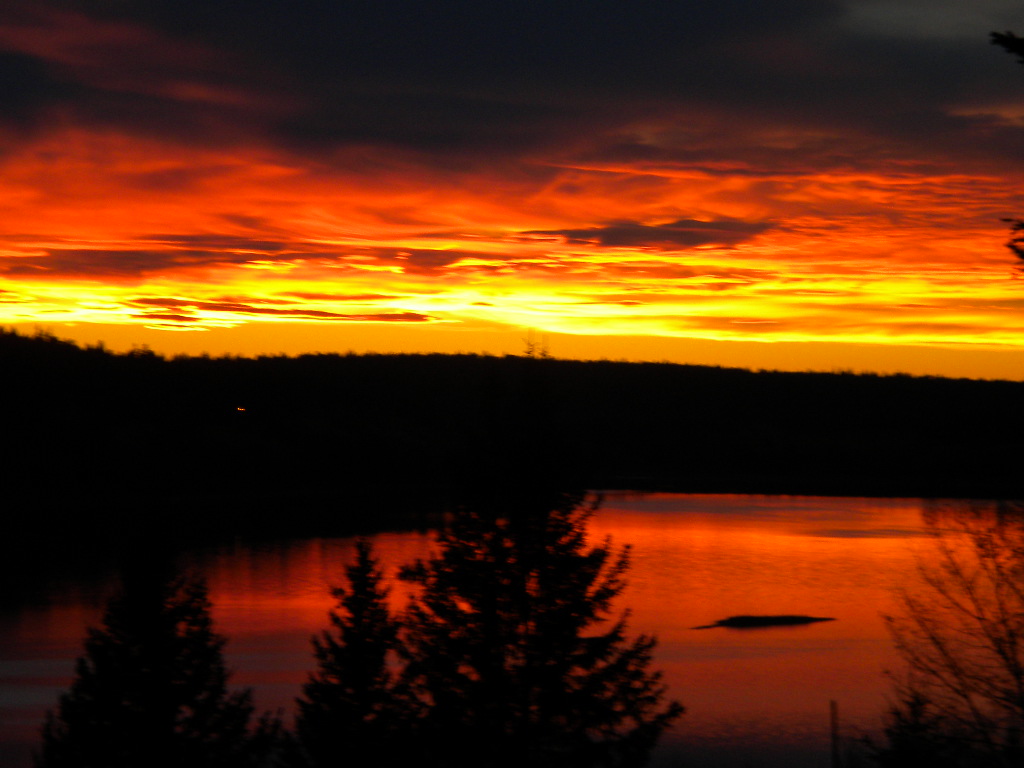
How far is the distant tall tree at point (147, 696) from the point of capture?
845 centimetres

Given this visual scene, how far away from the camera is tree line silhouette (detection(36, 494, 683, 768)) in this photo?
8633 millimetres

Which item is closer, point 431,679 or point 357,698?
point 431,679

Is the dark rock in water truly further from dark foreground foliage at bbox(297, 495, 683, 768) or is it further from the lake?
dark foreground foliage at bbox(297, 495, 683, 768)

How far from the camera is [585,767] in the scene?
359 inches

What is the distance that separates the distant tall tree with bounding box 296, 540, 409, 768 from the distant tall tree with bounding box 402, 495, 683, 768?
363 mm

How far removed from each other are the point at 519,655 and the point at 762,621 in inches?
471

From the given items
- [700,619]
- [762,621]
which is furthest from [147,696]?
[762,621]

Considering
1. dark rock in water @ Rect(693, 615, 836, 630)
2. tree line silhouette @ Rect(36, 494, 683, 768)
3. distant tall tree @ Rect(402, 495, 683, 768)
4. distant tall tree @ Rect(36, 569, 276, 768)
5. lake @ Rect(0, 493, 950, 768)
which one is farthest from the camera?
dark rock in water @ Rect(693, 615, 836, 630)

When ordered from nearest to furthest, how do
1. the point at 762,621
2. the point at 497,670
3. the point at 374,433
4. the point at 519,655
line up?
the point at 497,670 → the point at 519,655 → the point at 762,621 → the point at 374,433

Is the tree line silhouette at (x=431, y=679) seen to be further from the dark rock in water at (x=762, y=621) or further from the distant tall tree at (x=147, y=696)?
the dark rock in water at (x=762, y=621)

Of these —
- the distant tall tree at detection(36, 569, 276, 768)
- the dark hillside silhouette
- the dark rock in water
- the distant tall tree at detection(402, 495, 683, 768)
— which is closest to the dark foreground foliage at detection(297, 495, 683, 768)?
the distant tall tree at detection(402, 495, 683, 768)

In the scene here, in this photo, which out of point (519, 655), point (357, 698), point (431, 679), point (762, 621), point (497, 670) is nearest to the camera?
point (497, 670)

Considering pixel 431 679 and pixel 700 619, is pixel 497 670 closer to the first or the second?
pixel 431 679

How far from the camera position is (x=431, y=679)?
31.8 feet
